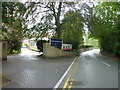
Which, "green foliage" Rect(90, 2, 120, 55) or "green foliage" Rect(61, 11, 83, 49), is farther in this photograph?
"green foliage" Rect(61, 11, 83, 49)

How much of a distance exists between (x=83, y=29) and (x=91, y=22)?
174 centimetres

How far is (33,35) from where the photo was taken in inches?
966

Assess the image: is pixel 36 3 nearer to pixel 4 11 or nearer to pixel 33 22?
pixel 33 22

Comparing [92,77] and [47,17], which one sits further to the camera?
[47,17]

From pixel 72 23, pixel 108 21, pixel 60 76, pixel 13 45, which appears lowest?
pixel 60 76

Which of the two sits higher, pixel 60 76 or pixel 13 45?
pixel 13 45

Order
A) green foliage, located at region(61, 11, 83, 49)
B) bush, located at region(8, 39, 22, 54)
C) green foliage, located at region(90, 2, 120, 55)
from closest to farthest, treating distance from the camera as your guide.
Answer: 1. green foliage, located at region(90, 2, 120, 55)
2. green foliage, located at region(61, 11, 83, 49)
3. bush, located at region(8, 39, 22, 54)

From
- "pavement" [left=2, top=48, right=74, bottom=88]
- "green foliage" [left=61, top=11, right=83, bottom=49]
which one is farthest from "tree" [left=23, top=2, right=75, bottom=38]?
"pavement" [left=2, top=48, right=74, bottom=88]

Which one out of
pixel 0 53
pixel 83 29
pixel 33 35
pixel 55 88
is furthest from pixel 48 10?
pixel 55 88

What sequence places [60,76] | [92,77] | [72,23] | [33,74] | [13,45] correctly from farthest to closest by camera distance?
[13,45] → [72,23] → [33,74] → [60,76] → [92,77]

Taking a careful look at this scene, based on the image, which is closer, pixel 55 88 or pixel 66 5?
pixel 55 88

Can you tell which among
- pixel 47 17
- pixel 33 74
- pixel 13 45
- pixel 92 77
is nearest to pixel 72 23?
pixel 47 17

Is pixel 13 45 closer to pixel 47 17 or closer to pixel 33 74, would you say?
pixel 47 17

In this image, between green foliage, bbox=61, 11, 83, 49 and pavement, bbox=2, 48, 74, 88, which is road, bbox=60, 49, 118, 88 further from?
green foliage, bbox=61, 11, 83, 49
